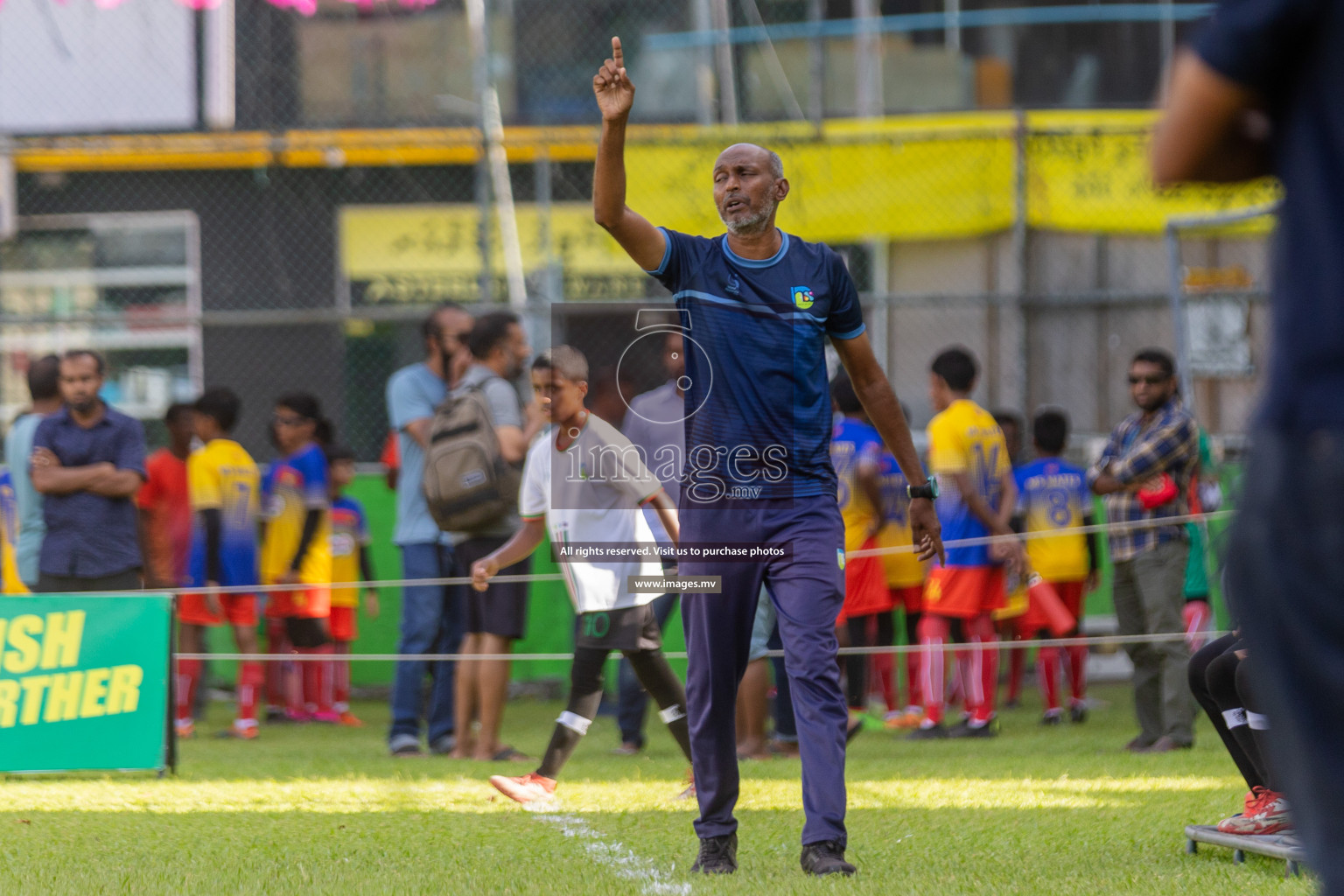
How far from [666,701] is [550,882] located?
193cm

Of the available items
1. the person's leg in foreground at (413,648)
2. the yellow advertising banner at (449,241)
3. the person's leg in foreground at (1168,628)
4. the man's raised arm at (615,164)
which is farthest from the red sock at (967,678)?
the yellow advertising banner at (449,241)

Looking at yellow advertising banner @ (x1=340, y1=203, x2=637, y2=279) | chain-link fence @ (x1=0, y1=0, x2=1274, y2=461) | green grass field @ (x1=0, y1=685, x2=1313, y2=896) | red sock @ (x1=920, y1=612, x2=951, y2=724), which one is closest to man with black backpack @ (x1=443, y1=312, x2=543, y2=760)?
green grass field @ (x1=0, y1=685, x2=1313, y2=896)

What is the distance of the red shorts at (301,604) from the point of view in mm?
9859

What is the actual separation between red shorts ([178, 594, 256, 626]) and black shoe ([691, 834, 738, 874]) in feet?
18.4

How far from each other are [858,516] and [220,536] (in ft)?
12.7

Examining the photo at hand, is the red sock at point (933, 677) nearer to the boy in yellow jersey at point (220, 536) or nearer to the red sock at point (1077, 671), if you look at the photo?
the red sock at point (1077, 671)

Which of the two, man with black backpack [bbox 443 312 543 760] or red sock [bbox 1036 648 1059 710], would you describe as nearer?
man with black backpack [bbox 443 312 543 760]

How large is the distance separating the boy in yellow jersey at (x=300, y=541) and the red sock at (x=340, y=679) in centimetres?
20

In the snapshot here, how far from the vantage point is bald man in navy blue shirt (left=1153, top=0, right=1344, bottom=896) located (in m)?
1.81

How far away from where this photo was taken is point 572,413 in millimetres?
6145

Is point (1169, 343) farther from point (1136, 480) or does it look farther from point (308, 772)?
point (308, 772)

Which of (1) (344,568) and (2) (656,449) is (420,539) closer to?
(2) (656,449)

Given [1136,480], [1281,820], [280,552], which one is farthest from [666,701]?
[280,552]

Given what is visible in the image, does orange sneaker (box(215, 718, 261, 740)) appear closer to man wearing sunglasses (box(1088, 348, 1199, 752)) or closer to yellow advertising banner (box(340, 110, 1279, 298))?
yellow advertising banner (box(340, 110, 1279, 298))
